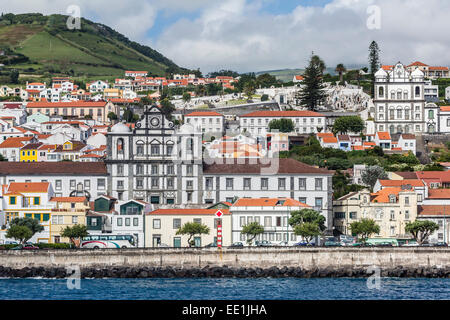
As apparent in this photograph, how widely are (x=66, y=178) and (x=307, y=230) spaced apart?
19.6 m

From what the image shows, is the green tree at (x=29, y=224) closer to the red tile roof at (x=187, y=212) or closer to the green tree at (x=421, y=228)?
the red tile roof at (x=187, y=212)

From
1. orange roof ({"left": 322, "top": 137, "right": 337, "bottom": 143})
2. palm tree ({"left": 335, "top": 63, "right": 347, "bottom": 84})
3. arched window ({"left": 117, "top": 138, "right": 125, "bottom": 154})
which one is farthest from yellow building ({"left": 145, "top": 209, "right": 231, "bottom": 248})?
palm tree ({"left": 335, "top": 63, "right": 347, "bottom": 84})

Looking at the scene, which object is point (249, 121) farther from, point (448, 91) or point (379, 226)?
point (379, 226)

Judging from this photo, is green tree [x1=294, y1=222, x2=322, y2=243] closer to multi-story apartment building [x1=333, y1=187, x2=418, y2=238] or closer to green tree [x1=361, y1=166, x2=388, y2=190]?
multi-story apartment building [x1=333, y1=187, x2=418, y2=238]

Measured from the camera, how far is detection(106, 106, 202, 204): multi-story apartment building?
60.2 m

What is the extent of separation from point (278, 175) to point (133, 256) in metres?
15.9

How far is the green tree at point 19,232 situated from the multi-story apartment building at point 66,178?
333 inches

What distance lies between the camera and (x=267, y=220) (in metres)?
52.6

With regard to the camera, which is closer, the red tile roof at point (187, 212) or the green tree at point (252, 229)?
the green tree at point (252, 229)

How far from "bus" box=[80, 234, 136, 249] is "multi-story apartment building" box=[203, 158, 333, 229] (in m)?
9.75

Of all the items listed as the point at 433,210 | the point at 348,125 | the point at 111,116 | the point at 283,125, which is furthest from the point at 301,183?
the point at 111,116

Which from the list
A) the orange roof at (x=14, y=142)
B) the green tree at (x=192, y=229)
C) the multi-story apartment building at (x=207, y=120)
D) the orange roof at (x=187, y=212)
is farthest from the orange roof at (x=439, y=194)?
the orange roof at (x=14, y=142)

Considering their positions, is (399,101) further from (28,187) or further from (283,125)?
(28,187)

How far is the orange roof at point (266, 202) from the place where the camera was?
176 feet
